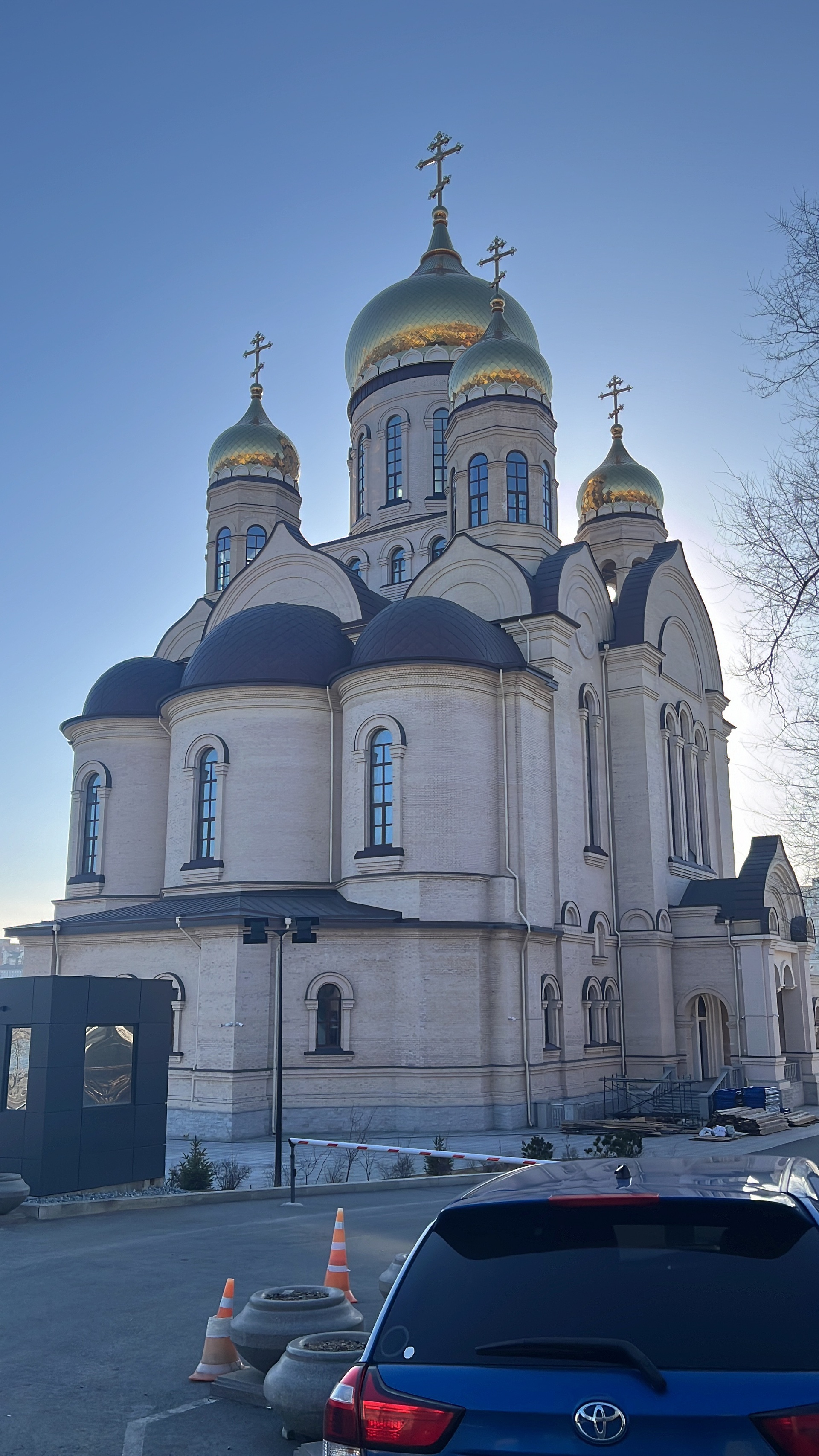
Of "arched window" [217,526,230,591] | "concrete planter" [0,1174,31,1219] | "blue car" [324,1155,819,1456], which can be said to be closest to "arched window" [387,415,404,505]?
"arched window" [217,526,230,591]

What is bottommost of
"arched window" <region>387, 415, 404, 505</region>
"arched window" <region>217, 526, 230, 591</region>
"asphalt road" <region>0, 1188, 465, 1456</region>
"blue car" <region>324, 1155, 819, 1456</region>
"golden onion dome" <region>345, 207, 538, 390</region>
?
"asphalt road" <region>0, 1188, 465, 1456</region>

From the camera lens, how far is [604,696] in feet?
93.8

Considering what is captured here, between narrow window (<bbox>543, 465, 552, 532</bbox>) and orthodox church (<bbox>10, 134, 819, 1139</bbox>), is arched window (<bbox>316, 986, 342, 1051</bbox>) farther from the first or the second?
narrow window (<bbox>543, 465, 552, 532</bbox>)

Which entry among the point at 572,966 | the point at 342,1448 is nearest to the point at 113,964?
the point at 572,966

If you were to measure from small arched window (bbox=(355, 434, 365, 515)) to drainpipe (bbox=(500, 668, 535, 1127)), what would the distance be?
481 inches

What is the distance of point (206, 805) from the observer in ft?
81.2

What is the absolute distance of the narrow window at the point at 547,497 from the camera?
2888cm

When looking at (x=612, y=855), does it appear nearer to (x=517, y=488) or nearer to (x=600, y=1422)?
(x=517, y=488)

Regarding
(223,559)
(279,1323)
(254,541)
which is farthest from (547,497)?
(279,1323)

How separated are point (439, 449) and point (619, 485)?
259 inches

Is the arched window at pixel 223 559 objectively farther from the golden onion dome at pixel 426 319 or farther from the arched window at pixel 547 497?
the arched window at pixel 547 497

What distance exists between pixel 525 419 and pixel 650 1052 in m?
15.4

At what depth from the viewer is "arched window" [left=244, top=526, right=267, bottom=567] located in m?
34.4

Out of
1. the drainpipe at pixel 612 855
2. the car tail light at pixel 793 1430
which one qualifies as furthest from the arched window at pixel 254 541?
the car tail light at pixel 793 1430
